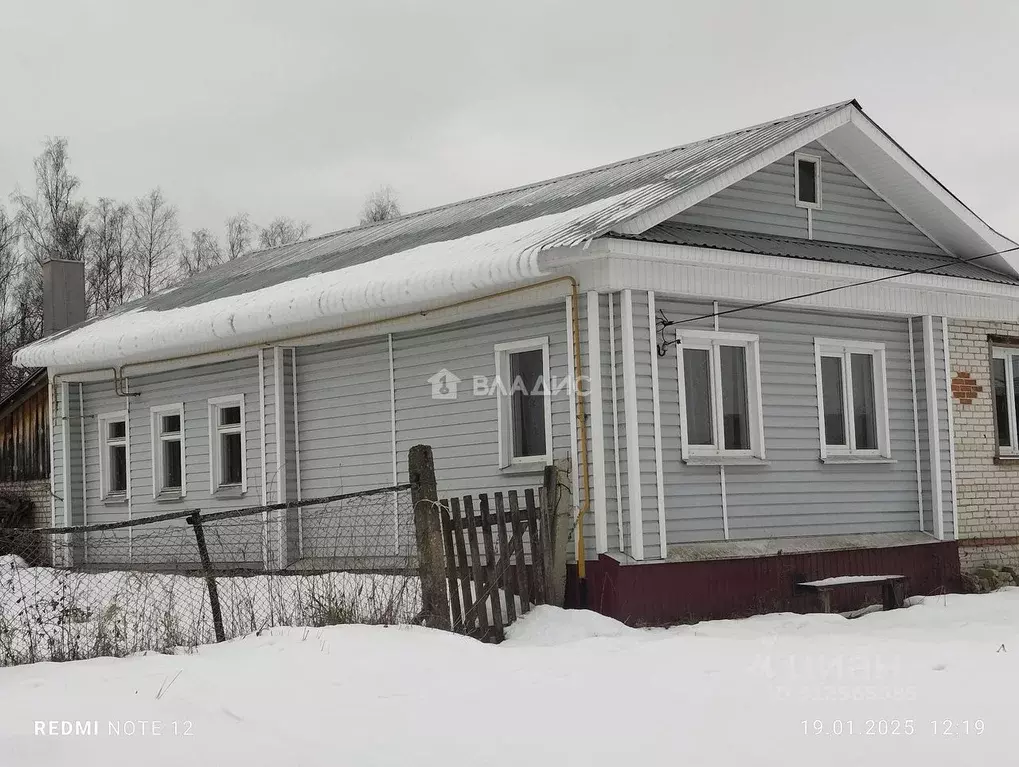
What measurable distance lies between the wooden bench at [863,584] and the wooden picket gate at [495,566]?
9.32ft

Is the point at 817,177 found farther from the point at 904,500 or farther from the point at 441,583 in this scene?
the point at 441,583

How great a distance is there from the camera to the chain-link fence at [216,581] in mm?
8719

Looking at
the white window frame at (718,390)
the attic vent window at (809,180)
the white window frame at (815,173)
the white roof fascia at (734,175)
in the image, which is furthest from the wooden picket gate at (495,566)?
the attic vent window at (809,180)

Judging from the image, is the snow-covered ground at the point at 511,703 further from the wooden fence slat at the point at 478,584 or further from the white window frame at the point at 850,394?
the white window frame at the point at 850,394

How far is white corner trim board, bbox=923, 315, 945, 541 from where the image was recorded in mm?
13852

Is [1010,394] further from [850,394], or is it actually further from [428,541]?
[428,541]

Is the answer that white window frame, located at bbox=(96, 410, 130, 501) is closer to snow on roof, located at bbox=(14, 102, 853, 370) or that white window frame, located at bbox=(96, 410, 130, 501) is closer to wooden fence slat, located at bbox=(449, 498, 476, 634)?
snow on roof, located at bbox=(14, 102, 853, 370)

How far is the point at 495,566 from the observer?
10.3 meters

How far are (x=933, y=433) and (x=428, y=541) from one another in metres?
6.66

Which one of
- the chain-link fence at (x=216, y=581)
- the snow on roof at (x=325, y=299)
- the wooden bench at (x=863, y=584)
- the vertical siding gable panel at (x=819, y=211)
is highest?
the vertical siding gable panel at (x=819, y=211)

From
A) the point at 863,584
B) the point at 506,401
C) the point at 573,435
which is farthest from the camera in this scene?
the point at 506,401

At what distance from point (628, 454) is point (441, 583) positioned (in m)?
2.32

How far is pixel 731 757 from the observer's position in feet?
20.6

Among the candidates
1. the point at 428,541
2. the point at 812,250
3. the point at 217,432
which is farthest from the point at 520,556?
the point at 217,432
